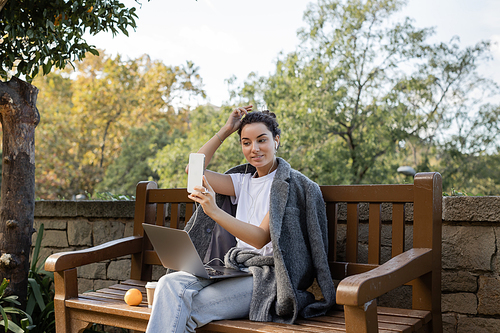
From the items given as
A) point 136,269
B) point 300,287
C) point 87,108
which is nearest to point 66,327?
point 136,269

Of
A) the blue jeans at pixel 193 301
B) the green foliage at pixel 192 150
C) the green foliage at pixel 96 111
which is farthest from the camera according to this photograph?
the green foliage at pixel 96 111

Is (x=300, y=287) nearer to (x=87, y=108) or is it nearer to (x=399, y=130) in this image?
(x=399, y=130)

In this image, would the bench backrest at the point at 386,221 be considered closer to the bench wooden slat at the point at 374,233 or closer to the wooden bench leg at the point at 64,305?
the bench wooden slat at the point at 374,233

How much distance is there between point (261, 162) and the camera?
234cm

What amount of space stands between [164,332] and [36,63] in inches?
78.2

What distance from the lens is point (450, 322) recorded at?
2279 millimetres

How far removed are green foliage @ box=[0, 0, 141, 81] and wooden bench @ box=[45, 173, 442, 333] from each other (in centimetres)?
131

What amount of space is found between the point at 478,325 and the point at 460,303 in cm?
12

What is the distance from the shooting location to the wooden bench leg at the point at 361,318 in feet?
4.80

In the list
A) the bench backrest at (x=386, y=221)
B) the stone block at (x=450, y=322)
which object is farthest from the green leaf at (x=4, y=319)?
the stone block at (x=450, y=322)

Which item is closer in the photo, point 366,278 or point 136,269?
point 366,278

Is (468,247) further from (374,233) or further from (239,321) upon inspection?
(239,321)

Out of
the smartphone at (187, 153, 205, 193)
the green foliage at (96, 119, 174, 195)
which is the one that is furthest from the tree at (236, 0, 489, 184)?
the smartphone at (187, 153, 205, 193)

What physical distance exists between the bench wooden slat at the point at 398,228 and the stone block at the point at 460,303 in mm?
417
